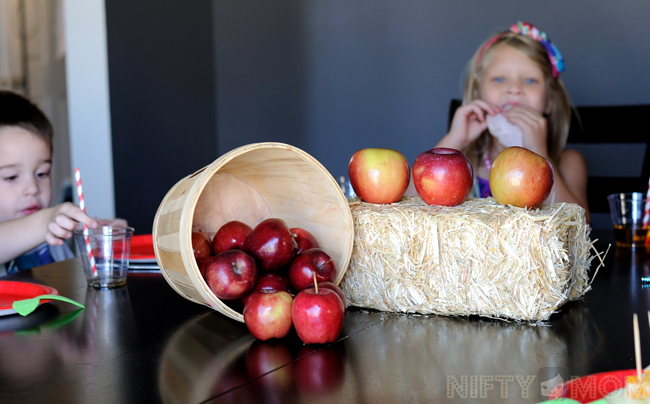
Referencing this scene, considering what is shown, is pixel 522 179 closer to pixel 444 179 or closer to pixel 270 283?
pixel 444 179

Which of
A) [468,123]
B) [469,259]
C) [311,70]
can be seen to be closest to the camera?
[469,259]

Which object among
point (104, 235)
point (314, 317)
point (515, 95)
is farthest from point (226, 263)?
point (515, 95)

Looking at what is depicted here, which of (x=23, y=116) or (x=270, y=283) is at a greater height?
(x=23, y=116)

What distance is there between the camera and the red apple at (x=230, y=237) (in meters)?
0.89

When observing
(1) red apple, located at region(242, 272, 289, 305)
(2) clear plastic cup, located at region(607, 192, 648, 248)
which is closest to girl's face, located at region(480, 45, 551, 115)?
(2) clear plastic cup, located at region(607, 192, 648, 248)

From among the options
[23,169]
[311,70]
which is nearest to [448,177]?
[23,169]

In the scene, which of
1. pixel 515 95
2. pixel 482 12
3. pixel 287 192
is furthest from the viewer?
pixel 482 12

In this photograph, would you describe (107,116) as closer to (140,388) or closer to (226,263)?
(226,263)

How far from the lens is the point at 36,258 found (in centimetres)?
162

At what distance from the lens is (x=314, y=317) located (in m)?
0.68

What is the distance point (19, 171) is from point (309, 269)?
118cm

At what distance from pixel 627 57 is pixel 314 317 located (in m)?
2.70

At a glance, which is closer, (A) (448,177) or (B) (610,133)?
(A) (448,177)

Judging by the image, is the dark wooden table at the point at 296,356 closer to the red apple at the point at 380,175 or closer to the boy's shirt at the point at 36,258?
the red apple at the point at 380,175
